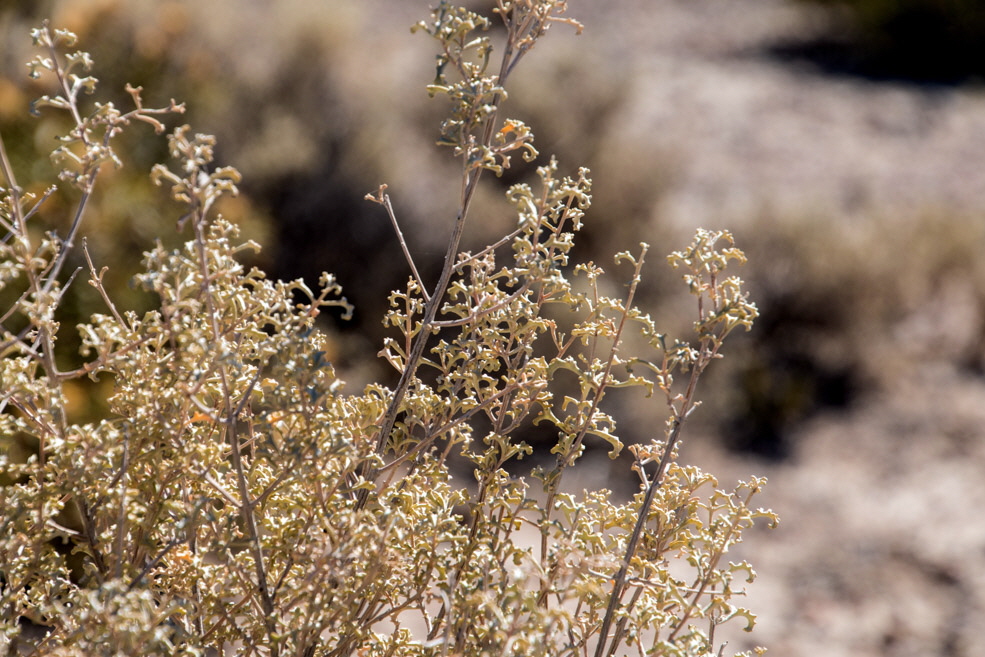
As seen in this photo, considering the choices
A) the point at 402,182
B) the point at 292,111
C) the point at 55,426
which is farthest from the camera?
the point at 292,111

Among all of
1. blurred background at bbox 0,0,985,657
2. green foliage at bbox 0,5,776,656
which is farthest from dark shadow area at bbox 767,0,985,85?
green foliage at bbox 0,5,776,656

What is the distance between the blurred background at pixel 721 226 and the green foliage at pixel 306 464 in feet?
5.95

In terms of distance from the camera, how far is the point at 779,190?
247 inches

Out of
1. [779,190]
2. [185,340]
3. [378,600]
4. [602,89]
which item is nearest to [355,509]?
[378,600]

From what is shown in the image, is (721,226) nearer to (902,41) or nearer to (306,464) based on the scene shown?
(306,464)

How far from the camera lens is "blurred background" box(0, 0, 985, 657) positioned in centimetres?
327

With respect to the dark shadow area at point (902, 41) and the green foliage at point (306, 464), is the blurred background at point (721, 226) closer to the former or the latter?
the green foliage at point (306, 464)

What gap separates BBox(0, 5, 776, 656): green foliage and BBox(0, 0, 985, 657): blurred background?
71.4 inches

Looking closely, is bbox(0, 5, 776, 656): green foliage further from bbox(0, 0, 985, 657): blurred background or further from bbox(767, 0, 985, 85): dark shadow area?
bbox(767, 0, 985, 85): dark shadow area

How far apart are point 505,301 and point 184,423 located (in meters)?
0.30

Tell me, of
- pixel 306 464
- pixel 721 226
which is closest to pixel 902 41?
pixel 721 226

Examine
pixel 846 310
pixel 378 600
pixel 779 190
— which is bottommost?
pixel 378 600

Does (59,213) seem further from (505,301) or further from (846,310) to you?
(846,310)

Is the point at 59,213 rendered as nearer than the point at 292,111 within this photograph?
Yes
